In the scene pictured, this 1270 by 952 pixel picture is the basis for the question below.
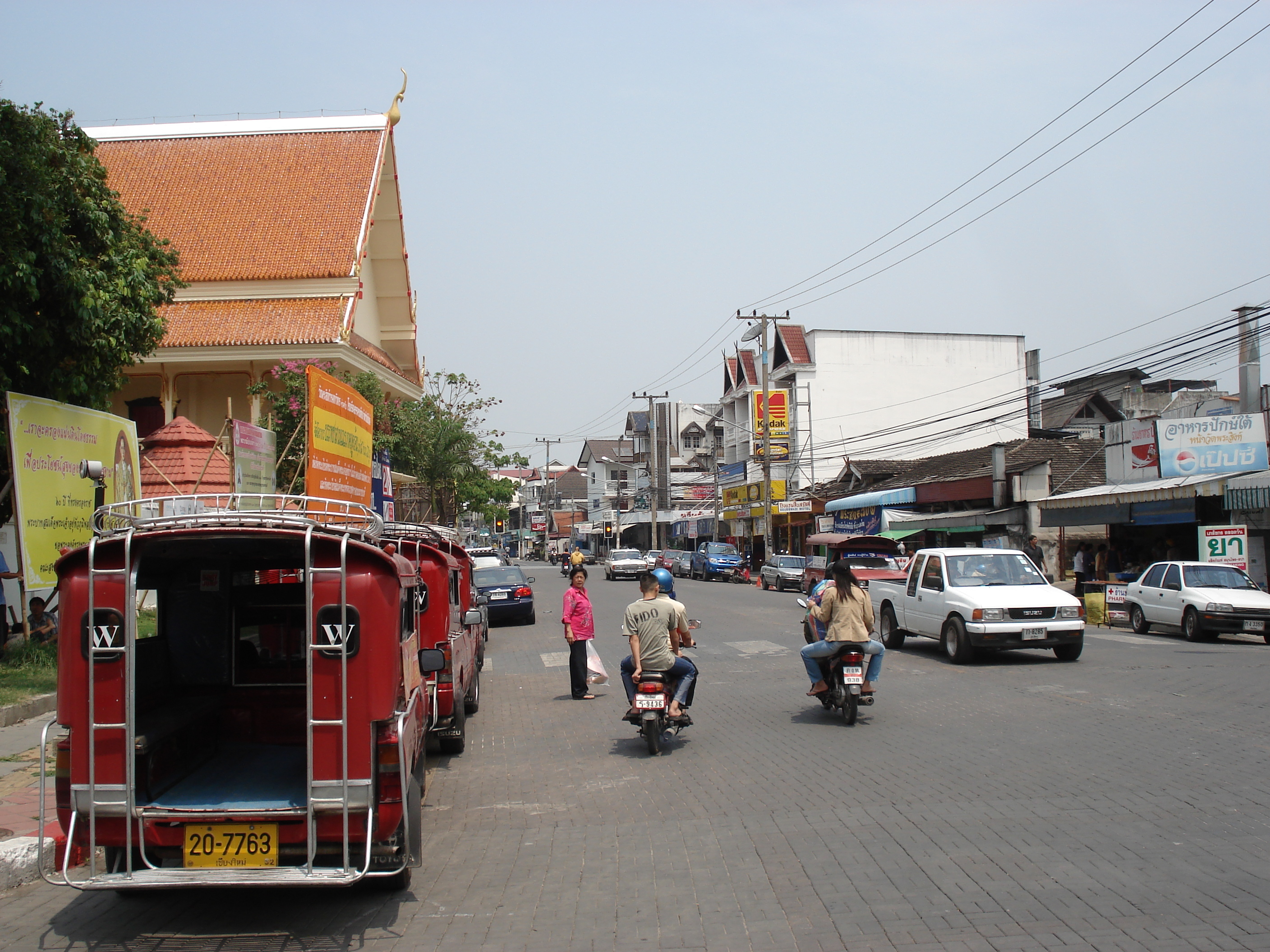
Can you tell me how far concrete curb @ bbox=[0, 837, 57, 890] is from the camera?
6184mm

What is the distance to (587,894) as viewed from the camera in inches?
225

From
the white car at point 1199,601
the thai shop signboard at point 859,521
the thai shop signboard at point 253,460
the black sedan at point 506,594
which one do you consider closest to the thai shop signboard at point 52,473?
the thai shop signboard at point 253,460

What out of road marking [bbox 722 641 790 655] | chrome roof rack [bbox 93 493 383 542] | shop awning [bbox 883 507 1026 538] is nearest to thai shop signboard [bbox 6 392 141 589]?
chrome roof rack [bbox 93 493 383 542]

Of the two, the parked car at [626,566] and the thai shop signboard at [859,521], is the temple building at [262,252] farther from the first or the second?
the thai shop signboard at [859,521]

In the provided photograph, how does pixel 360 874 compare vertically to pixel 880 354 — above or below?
below

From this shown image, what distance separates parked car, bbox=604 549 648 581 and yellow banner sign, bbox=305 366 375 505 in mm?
36550

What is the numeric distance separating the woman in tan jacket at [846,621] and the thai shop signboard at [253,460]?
721cm

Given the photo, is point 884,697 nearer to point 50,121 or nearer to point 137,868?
point 137,868

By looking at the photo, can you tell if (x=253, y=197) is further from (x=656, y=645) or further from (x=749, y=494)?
(x=749, y=494)

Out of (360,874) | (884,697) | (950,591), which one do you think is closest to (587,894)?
(360,874)

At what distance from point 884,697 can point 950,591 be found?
3921mm

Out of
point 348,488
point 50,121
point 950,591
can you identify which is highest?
point 50,121

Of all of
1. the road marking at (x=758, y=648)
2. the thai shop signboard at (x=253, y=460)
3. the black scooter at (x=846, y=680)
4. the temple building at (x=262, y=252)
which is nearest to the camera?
the black scooter at (x=846, y=680)

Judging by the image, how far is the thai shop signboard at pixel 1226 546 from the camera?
21.9 m
